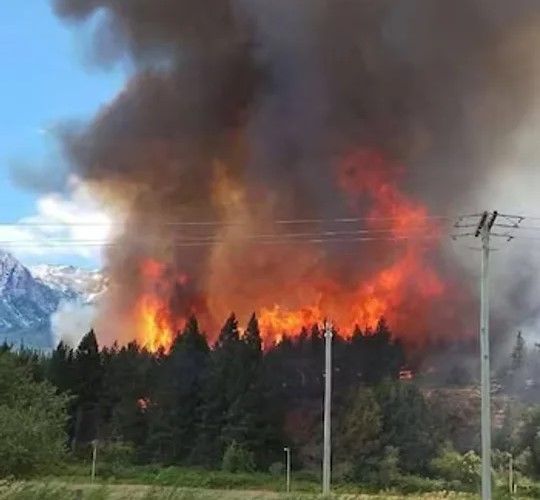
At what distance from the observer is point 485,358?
24.8 meters

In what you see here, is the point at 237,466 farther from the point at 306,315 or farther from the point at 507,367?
the point at 507,367

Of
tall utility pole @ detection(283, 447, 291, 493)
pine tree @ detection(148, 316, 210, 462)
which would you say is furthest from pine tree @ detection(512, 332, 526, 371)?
pine tree @ detection(148, 316, 210, 462)

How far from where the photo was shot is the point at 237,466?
211ft

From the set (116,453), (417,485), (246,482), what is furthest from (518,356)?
(116,453)

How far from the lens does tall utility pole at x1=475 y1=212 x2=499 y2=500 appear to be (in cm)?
2406

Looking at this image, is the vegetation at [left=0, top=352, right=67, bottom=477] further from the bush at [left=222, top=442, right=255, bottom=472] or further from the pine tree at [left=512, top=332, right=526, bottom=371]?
the pine tree at [left=512, top=332, right=526, bottom=371]

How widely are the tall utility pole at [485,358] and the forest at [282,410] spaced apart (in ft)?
102

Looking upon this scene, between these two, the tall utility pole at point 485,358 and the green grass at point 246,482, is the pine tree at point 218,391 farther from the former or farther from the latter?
the tall utility pole at point 485,358

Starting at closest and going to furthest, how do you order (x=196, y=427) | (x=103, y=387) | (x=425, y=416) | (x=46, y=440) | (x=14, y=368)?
1. (x=46, y=440)
2. (x=14, y=368)
3. (x=425, y=416)
4. (x=196, y=427)
5. (x=103, y=387)

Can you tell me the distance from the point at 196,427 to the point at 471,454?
24.3 metres

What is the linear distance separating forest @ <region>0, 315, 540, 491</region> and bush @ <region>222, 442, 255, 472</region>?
112 mm

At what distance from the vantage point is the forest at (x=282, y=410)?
199 ft

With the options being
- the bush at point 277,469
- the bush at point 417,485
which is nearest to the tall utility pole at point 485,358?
the bush at point 417,485

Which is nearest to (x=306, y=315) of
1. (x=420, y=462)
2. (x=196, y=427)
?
(x=196, y=427)
